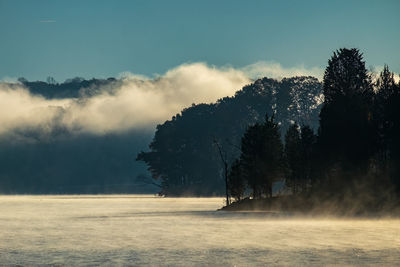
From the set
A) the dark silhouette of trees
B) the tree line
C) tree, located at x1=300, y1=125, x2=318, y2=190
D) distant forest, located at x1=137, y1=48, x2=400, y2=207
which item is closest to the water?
distant forest, located at x1=137, y1=48, x2=400, y2=207

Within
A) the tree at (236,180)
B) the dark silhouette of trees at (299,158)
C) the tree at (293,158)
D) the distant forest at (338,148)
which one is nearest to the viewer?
the distant forest at (338,148)

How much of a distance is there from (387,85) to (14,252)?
81869mm

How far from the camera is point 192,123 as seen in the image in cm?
18950

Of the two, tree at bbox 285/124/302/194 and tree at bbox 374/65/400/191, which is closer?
tree at bbox 374/65/400/191

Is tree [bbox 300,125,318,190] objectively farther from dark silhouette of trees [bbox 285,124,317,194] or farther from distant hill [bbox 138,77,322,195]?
distant hill [bbox 138,77,322,195]

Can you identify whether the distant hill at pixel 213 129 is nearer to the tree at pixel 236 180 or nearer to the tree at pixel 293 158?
the tree at pixel 293 158

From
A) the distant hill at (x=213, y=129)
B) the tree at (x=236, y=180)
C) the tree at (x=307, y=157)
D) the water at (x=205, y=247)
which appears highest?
the distant hill at (x=213, y=129)

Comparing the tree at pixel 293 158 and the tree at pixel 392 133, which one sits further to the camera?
the tree at pixel 293 158

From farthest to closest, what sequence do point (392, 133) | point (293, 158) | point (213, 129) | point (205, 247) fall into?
point (213, 129)
point (293, 158)
point (392, 133)
point (205, 247)

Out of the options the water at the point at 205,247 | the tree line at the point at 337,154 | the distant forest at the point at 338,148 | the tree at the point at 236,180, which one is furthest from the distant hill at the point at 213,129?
the water at the point at 205,247

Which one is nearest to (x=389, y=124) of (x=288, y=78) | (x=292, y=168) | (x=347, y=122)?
(x=347, y=122)

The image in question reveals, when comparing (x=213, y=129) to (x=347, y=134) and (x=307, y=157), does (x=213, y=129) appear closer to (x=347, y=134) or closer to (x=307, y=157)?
(x=307, y=157)

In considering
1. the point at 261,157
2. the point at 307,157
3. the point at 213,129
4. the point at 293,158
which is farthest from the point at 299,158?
the point at 213,129

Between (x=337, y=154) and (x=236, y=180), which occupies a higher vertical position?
(x=337, y=154)
